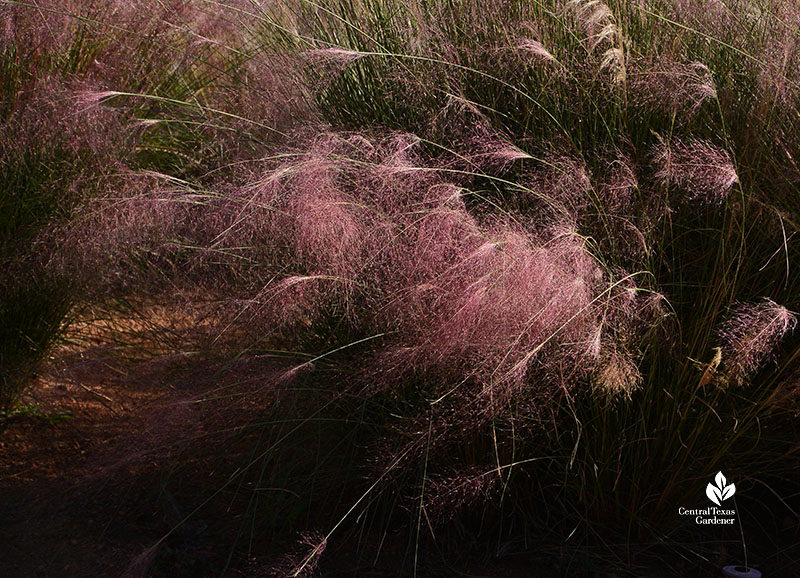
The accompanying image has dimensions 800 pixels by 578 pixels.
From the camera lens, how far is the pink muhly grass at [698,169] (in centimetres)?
216

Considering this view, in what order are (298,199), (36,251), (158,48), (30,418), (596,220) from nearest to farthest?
(298,199) < (596,220) < (36,251) < (30,418) < (158,48)

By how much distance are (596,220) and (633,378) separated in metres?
0.60

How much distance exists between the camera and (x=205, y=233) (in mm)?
2551

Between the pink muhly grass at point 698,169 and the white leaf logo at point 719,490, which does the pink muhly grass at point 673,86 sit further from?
the white leaf logo at point 719,490

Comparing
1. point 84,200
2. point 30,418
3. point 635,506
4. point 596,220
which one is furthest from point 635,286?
point 30,418

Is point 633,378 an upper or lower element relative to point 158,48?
lower

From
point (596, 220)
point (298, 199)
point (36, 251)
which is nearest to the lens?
point (298, 199)

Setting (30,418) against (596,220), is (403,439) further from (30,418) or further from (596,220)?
(30,418)

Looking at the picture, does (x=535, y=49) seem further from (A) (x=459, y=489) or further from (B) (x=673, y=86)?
(A) (x=459, y=489)

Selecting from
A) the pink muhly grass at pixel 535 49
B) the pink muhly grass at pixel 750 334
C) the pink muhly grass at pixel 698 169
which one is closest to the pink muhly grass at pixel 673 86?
the pink muhly grass at pixel 698 169

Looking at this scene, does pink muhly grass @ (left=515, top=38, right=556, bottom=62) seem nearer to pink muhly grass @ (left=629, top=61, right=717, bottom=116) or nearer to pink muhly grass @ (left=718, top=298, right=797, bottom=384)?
pink muhly grass @ (left=629, top=61, right=717, bottom=116)

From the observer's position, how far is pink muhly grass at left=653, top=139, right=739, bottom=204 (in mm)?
2164

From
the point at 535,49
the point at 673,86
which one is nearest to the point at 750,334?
the point at 673,86

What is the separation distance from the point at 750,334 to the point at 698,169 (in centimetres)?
45
